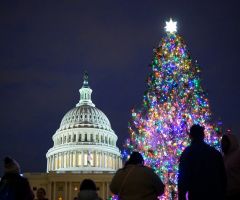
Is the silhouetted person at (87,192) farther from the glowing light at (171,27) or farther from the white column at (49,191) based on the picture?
the white column at (49,191)

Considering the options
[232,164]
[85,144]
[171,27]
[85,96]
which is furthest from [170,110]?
[85,96]

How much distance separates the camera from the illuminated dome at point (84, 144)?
4616 inches

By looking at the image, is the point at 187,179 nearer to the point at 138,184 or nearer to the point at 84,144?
the point at 138,184

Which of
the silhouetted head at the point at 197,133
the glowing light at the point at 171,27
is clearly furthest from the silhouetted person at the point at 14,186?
the glowing light at the point at 171,27

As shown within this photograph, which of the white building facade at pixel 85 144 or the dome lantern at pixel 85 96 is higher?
the dome lantern at pixel 85 96

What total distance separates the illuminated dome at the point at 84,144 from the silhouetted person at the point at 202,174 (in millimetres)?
103649

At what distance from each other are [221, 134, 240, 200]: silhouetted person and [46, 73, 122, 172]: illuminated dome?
337ft

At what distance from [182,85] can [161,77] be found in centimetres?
177

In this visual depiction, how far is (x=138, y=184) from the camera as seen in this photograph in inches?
382

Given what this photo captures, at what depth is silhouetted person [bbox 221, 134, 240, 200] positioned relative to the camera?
34.0 ft

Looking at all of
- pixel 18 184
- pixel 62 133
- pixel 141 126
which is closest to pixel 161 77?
pixel 141 126

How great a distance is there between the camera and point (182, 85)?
35531 millimetres

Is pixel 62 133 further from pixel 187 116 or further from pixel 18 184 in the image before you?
pixel 18 184

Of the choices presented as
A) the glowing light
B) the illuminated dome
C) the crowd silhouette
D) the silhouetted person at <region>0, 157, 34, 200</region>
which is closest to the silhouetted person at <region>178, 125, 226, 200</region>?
the crowd silhouette
